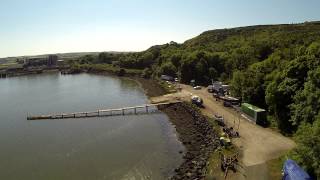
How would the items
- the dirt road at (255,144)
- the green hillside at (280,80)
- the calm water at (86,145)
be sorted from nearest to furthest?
the green hillside at (280,80)
the dirt road at (255,144)
the calm water at (86,145)

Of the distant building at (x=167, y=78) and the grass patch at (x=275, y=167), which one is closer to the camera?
the grass patch at (x=275, y=167)

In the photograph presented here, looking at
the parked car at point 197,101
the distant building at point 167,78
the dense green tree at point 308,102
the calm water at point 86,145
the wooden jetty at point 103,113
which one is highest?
the dense green tree at point 308,102

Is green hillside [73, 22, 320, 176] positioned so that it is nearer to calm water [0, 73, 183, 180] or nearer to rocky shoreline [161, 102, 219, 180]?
rocky shoreline [161, 102, 219, 180]

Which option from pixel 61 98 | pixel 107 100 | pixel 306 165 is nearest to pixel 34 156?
pixel 306 165

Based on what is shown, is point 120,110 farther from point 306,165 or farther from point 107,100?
point 306,165

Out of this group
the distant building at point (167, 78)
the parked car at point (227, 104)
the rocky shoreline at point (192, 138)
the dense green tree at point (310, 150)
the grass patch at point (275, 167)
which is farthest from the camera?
the distant building at point (167, 78)

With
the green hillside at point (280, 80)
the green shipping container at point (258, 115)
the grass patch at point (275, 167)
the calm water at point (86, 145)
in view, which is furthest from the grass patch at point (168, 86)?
the grass patch at point (275, 167)

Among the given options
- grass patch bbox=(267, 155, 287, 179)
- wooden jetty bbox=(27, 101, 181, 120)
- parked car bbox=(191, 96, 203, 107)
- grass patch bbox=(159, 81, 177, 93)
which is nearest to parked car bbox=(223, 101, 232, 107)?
parked car bbox=(191, 96, 203, 107)

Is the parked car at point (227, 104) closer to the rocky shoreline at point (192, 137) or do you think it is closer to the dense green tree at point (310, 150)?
the rocky shoreline at point (192, 137)

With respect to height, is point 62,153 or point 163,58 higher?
point 163,58
